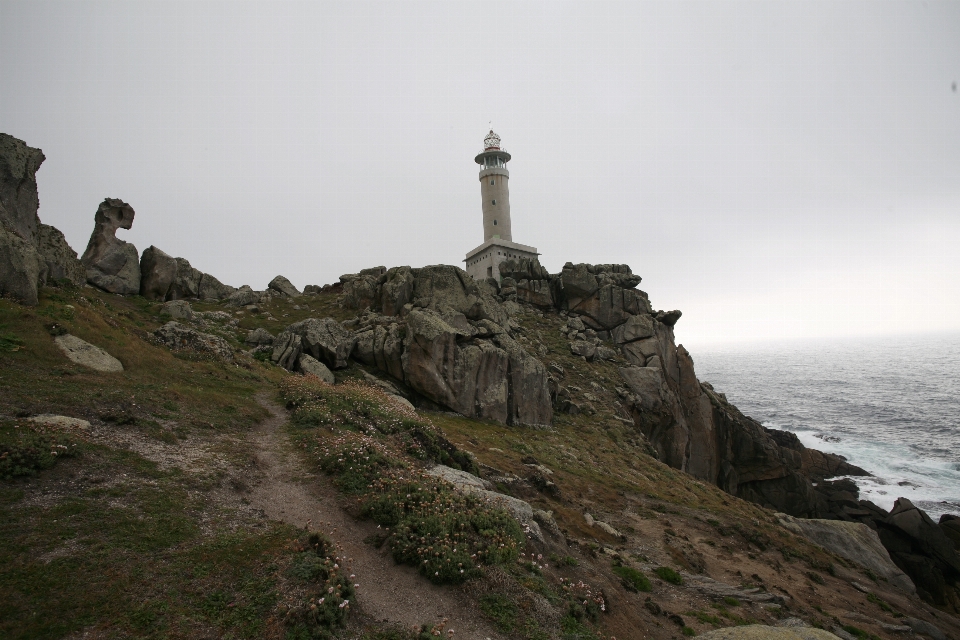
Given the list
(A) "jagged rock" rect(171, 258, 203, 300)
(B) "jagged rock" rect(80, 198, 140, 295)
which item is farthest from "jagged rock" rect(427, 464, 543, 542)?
(A) "jagged rock" rect(171, 258, 203, 300)

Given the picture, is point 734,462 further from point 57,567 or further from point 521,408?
point 57,567

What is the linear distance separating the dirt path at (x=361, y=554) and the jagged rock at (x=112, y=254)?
3515cm

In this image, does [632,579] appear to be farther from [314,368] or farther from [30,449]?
[314,368]

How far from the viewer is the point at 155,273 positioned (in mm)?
43125

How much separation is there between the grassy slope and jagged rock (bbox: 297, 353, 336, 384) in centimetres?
292

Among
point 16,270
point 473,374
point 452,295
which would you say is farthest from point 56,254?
point 473,374

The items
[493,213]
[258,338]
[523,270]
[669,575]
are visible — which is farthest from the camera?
[493,213]

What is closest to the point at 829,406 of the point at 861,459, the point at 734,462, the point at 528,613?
the point at 861,459

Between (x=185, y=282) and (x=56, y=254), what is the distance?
21472 millimetres

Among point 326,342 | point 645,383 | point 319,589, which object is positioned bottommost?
point 645,383

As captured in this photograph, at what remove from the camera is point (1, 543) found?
8.27 metres

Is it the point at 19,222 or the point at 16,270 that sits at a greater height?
the point at 19,222

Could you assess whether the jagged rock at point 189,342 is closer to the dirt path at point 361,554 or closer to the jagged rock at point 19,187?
the jagged rock at point 19,187

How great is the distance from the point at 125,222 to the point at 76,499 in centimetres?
4271
